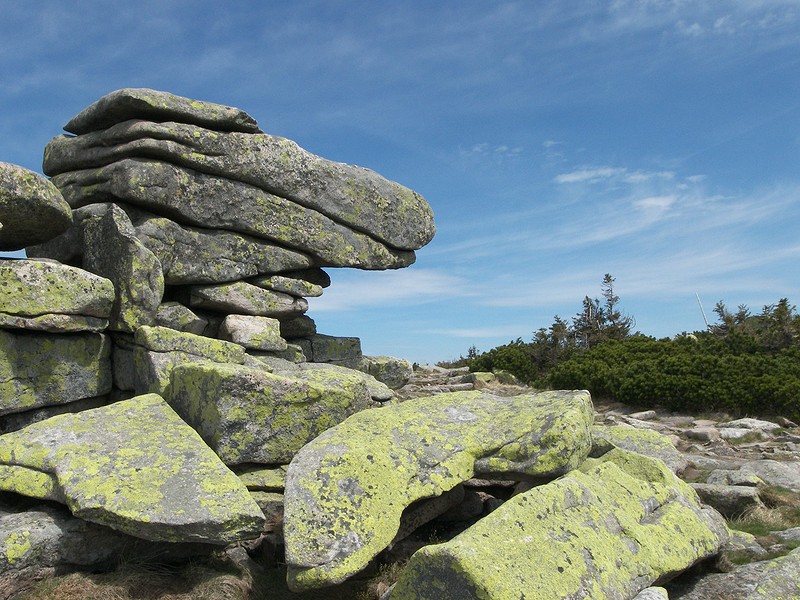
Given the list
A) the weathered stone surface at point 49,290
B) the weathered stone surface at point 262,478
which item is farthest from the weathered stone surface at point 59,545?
the weathered stone surface at point 49,290

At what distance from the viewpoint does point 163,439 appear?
36.8ft

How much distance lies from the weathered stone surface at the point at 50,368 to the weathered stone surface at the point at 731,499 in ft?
44.5

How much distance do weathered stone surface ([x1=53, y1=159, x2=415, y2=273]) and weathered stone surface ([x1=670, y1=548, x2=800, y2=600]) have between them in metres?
14.1

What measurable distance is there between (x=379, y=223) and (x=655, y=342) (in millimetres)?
21370

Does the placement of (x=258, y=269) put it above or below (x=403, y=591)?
above

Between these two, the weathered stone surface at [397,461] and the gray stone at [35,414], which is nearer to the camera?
the weathered stone surface at [397,461]

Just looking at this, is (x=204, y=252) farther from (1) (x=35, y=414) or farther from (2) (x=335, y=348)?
(1) (x=35, y=414)

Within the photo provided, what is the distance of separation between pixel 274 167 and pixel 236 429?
34.2 ft

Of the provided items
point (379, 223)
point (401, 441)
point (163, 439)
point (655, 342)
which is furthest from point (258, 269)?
point (655, 342)

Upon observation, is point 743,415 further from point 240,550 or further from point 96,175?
point 96,175

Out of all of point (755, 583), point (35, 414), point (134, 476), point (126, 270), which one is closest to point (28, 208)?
point (126, 270)

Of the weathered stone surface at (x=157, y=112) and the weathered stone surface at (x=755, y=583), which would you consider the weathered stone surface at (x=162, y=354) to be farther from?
the weathered stone surface at (x=755, y=583)

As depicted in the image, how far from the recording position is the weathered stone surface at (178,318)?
59.3ft

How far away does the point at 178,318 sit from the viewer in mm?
18391
